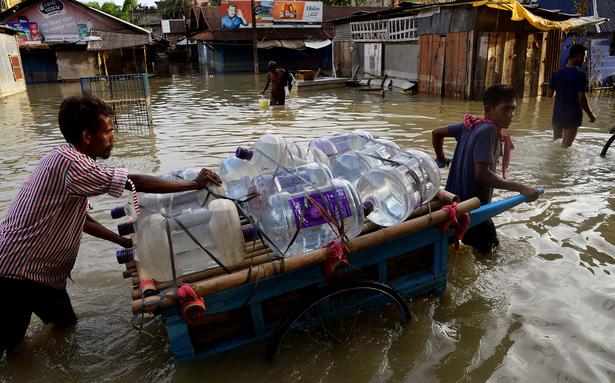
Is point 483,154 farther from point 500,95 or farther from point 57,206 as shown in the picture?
point 57,206

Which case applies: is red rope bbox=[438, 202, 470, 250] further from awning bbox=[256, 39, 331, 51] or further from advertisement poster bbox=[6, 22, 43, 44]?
advertisement poster bbox=[6, 22, 43, 44]

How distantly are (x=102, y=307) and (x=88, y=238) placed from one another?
163cm

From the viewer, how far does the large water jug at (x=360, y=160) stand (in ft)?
11.0

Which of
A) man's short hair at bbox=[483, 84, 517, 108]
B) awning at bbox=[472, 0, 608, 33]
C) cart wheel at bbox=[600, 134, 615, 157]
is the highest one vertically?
awning at bbox=[472, 0, 608, 33]

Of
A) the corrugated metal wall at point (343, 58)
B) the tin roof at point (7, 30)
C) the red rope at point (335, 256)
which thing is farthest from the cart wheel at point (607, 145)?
the tin roof at point (7, 30)

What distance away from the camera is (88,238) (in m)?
5.04

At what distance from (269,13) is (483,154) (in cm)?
3250

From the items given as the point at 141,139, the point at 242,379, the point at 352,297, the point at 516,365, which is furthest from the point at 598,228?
the point at 141,139

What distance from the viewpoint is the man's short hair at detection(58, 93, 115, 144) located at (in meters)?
2.47

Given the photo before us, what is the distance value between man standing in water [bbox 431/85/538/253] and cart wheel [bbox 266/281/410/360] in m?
1.24

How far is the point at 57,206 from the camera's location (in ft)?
8.51

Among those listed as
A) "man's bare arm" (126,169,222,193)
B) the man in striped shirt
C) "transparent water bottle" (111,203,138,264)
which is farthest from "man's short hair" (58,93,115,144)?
"transparent water bottle" (111,203,138,264)

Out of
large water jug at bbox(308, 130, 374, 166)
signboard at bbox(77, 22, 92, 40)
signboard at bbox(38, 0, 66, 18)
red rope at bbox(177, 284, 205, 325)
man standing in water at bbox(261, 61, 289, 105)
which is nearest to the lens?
red rope at bbox(177, 284, 205, 325)

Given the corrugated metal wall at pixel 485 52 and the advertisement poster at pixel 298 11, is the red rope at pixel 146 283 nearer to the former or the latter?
the corrugated metal wall at pixel 485 52
